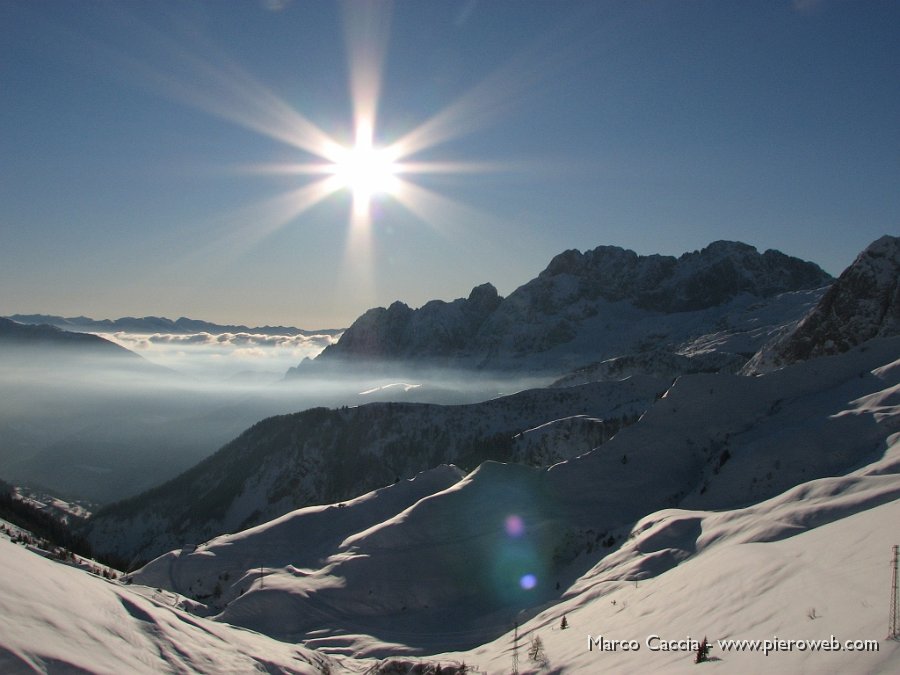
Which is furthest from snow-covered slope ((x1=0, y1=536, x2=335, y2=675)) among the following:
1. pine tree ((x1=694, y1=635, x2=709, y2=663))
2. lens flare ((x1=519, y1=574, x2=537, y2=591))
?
lens flare ((x1=519, y1=574, x2=537, y2=591))

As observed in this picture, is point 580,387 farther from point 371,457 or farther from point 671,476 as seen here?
point 671,476

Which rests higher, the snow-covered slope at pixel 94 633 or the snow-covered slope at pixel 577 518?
the snow-covered slope at pixel 577 518

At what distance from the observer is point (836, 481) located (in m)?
22.2

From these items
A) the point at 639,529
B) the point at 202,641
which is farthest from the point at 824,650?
the point at 639,529

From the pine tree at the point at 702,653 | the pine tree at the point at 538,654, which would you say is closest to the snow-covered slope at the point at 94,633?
the pine tree at the point at 538,654

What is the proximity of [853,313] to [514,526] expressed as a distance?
89741 mm

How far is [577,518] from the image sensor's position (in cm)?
3897

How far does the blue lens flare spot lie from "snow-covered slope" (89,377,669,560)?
224 ft

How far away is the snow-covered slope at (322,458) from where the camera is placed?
120 m

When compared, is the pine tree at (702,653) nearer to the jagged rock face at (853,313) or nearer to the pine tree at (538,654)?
the pine tree at (538,654)

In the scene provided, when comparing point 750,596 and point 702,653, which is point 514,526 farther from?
point 702,653

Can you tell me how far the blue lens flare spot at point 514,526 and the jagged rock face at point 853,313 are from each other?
7949cm

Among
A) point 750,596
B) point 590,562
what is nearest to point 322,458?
point 590,562

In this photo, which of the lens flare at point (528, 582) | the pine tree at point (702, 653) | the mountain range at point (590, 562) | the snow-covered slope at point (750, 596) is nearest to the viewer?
the snow-covered slope at point (750, 596)
